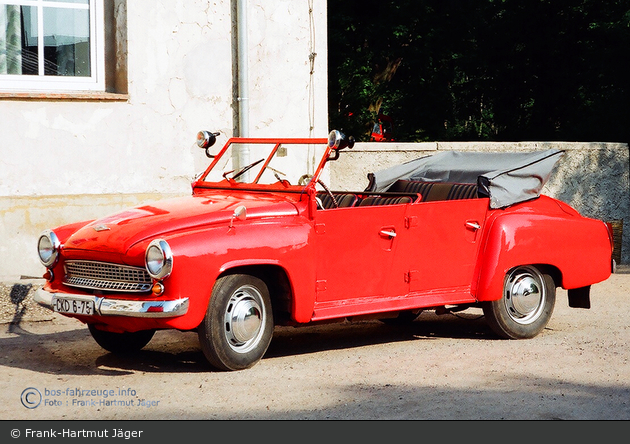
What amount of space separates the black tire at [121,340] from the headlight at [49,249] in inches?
22.5

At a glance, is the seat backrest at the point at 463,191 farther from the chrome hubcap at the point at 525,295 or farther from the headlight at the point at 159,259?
the headlight at the point at 159,259

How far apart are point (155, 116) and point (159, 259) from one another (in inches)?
183

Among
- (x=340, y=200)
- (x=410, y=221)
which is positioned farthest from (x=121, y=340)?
Answer: (x=410, y=221)

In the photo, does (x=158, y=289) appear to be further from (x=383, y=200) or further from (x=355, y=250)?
(x=383, y=200)

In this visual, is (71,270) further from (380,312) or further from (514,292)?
(514,292)

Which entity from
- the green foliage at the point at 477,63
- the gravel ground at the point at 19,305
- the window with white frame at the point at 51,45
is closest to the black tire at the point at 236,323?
the gravel ground at the point at 19,305

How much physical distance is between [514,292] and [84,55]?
A: 5294mm

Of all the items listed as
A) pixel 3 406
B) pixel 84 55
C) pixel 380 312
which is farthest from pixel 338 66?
pixel 3 406

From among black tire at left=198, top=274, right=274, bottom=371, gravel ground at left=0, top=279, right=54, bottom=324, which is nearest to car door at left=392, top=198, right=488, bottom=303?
black tire at left=198, top=274, right=274, bottom=371

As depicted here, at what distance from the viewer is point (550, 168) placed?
7953 mm

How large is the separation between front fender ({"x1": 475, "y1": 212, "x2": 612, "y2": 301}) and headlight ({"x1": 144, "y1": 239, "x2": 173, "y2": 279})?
2.62 metres

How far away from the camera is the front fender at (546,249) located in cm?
733

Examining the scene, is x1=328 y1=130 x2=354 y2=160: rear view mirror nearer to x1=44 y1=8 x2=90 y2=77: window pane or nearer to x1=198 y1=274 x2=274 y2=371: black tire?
x1=198 y1=274 x2=274 y2=371: black tire

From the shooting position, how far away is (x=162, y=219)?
6219mm
